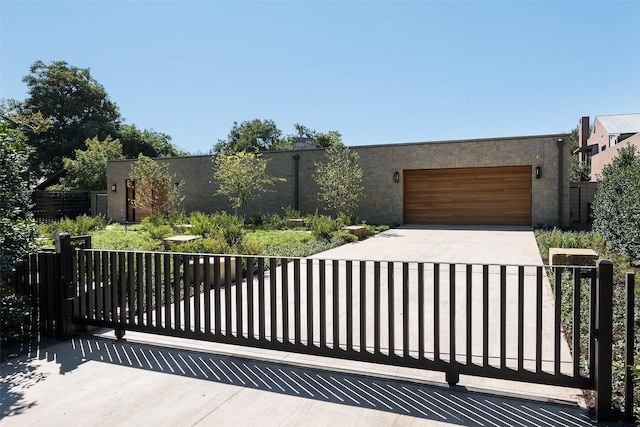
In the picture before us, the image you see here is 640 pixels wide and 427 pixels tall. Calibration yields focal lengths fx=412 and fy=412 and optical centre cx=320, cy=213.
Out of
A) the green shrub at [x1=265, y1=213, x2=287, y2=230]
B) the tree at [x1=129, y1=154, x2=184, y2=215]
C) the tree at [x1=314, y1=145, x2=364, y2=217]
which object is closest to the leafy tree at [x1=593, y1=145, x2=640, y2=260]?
the tree at [x1=314, y1=145, x2=364, y2=217]

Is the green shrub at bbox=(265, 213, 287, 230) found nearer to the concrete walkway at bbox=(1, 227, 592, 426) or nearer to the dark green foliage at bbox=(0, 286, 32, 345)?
the dark green foliage at bbox=(0, 286, 32, 345)

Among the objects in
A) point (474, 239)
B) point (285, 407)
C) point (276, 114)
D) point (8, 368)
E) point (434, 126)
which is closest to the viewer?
point (285, 407)

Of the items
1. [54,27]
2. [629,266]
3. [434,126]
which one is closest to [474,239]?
[629,266]

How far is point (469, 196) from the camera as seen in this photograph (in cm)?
1681

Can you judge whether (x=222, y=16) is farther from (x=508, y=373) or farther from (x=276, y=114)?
(x=276, y=114)

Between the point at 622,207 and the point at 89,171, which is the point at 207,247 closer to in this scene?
the point at 622,207

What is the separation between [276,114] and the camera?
168ft

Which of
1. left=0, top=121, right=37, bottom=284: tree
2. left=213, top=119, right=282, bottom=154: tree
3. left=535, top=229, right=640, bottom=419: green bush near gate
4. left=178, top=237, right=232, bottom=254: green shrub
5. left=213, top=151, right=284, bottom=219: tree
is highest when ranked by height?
left=213, top=119, right=282, bottom=154: tree

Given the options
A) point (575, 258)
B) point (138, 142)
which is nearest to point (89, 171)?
point (138, 142)

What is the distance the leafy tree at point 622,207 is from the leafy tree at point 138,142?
3768 centimetres

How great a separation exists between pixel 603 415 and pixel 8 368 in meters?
4.31

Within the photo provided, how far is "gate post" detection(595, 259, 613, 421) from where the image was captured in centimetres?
242

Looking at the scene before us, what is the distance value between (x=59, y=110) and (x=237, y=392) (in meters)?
42.8

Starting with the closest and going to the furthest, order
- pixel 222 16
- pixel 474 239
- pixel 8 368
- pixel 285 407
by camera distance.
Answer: pixel 285 407, pixel 8 368, pixel 222 16, pixel 474 239
